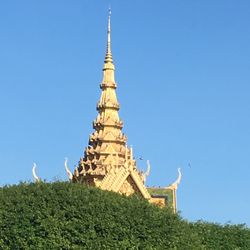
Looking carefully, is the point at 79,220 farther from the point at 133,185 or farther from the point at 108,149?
the point at 108,149

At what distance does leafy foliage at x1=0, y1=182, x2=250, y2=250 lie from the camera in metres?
29.8

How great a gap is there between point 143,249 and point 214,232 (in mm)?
5915

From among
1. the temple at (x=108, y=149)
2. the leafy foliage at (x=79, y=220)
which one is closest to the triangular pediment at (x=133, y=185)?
the temple at (x=108, y=149)

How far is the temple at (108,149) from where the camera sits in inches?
1966

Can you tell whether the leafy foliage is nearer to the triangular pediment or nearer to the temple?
the triangular pediment

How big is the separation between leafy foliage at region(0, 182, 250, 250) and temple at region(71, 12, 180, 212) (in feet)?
45.7

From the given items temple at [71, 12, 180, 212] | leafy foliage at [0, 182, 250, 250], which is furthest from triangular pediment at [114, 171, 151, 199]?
leafy foliage at [0, 182, 250, 250]

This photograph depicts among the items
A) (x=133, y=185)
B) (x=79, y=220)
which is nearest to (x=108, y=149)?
(x=133, y=185)

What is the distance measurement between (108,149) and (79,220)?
74.8ft

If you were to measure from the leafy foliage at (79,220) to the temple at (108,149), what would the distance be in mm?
13916

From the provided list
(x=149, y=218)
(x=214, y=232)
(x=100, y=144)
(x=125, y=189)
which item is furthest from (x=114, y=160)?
(x=149, y=218)

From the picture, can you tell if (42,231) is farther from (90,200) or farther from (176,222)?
(176,222)

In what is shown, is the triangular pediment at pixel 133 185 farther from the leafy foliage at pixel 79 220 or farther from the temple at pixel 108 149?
the leafy foliage at pixel 79 220

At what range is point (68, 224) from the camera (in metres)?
30.0
